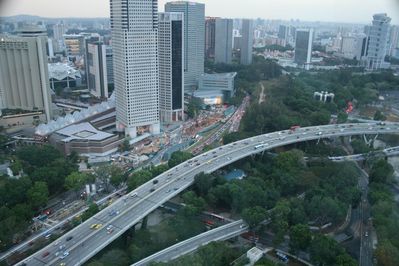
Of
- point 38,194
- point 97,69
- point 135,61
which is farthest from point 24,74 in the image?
point 38,194

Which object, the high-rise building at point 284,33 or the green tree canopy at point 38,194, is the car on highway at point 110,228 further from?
the high-rise building at point 284,33

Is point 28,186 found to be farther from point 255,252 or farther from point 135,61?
point 135,61

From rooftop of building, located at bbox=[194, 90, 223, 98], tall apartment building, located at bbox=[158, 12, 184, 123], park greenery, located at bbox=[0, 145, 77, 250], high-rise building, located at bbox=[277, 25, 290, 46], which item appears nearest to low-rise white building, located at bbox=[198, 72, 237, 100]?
rooftop of building, located at bbox=[194, 90, 223, 98]

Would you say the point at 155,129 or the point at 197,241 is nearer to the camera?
the point at 197,241

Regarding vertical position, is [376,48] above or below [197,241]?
above

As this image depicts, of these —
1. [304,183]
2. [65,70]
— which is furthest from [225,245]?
[65,70]

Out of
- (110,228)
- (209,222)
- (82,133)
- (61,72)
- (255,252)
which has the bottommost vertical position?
(209,222)

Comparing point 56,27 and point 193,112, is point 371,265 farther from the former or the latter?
point 56,27
